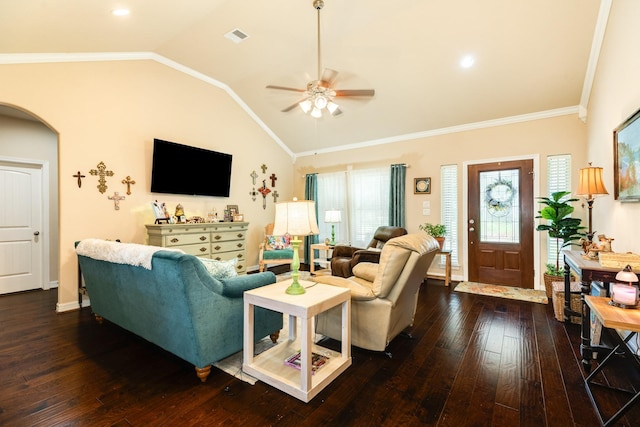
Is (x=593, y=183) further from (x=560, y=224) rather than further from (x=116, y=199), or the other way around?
(x=116, y=199)

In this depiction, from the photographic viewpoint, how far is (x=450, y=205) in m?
5.19

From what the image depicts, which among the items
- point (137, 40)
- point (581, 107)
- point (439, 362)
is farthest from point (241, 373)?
point (581, 107)

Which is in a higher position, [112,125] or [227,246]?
[112,125]

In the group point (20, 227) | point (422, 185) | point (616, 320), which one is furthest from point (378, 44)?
point (20, 227)

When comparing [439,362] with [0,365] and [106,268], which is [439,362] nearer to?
[106,268]

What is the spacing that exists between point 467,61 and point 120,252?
4522 millimetres

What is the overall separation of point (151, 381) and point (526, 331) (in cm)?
346

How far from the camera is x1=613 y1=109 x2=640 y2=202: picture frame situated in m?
2.28

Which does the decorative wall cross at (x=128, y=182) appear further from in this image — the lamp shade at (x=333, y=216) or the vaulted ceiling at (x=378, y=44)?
the lamp shade at (x=333, y=216)

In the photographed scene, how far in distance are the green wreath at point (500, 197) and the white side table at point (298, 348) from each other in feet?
12.2

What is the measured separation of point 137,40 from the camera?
3.79 meters

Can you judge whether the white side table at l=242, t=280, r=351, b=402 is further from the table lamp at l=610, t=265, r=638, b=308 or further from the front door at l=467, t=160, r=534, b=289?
the front door at l=467, t=160, r=534, b=289

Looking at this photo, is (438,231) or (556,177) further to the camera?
(438,231)

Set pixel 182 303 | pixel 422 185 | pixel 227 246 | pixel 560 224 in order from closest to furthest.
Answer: pixel 182 303, pixel 560 224, pixel 227 246, pixel 422 185
